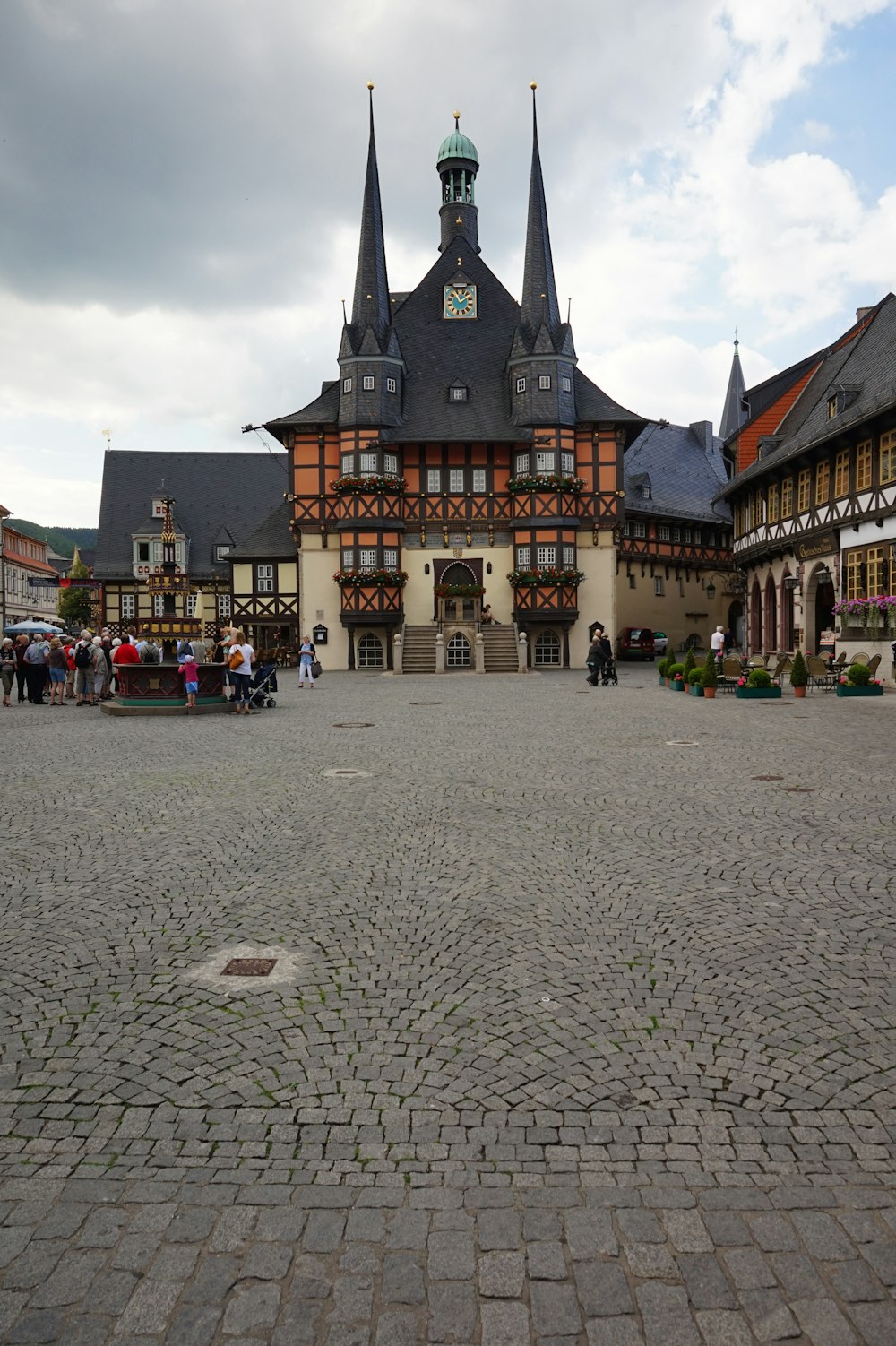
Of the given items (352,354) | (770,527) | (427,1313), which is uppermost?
(352,354)

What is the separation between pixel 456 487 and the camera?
42.5 m

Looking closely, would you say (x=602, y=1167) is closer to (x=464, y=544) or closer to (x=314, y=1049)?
(x=314, y=1049)

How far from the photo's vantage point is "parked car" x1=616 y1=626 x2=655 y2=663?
168 feet

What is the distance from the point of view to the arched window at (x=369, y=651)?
1672 inches

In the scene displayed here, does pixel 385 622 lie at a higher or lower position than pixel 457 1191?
higher

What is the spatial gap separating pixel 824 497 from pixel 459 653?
16.3 meters

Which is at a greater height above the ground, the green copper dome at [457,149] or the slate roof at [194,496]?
the green copper dome at [457,149]

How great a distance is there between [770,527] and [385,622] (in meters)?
16.4

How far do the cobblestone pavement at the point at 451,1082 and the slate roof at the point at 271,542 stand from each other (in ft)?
127

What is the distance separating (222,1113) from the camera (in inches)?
141

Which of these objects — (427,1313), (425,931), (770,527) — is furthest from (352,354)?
(427,1313)

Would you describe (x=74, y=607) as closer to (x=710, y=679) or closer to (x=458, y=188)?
(x=458, y=188)

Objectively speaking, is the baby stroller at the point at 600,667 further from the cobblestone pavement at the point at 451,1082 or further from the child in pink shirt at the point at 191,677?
the cobblestone pavement at the point at 451,1082

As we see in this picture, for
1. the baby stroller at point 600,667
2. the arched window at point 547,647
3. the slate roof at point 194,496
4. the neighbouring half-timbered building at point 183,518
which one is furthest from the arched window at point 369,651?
the slate roof at point 194,496
